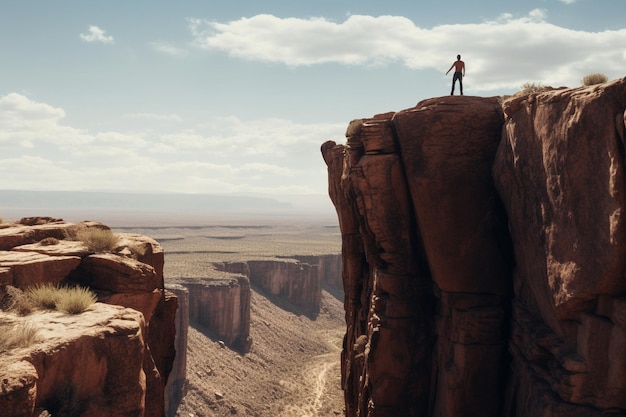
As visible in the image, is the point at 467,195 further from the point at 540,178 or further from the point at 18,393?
the point at 18,393

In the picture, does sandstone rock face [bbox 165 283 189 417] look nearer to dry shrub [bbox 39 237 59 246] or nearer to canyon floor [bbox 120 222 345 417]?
canyon floor [bbox 120 222 345 417]

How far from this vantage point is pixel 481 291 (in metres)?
21.4

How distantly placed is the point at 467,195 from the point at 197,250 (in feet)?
361

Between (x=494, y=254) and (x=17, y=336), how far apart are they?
16239 millimetres

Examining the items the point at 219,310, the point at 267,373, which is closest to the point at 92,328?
the point at 267,373

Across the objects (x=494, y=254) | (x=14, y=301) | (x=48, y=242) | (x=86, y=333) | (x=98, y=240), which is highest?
(x=98, y=240)

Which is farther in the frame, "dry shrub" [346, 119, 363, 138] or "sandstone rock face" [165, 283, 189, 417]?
"sandstone rock face" [165, 283, 189, 417]

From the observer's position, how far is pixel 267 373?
6388 cm

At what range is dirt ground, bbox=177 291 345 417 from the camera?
2005 inches

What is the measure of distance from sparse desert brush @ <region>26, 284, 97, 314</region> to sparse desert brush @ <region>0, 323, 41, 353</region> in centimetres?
163

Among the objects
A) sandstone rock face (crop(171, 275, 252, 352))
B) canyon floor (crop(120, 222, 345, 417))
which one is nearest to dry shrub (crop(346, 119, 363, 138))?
canyon floor (crop(120, 222, 345, 417))

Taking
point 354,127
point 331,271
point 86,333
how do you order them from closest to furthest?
point 86,333 < point 354,127 < point 331,271

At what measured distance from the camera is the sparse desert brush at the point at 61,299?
13.5 metres

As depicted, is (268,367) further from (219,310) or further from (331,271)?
(331,271)
